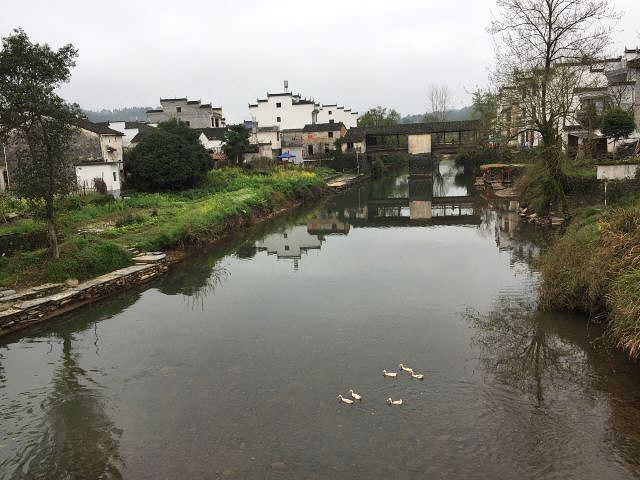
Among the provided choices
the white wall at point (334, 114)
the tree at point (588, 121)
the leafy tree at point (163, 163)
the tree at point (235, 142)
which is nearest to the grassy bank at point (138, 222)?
the leafy tree at point (163, 163)

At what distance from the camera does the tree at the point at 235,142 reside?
144ft

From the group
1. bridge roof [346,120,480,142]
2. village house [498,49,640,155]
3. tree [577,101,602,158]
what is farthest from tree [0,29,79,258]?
bridge roof [346,120,480,142]

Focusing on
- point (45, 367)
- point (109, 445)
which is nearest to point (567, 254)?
point (109, 445)

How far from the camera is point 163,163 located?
30438mm

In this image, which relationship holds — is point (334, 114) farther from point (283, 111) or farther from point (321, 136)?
point (321, 136)

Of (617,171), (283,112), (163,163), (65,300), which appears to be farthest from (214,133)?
(65,300)

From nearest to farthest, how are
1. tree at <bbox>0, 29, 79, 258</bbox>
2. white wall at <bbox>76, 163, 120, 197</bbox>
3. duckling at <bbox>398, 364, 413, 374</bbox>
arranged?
duckling at <bbox>398, 364, 413, 374</bbox>
tree at <bbox>0, 29, 79, 258</bbox>
white wall at <bbox>76, 163, 120, 197</bbox>

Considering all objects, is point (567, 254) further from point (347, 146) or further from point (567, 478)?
point (347, 146)

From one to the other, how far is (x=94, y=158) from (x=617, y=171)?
2683cm

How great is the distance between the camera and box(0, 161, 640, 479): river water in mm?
7074

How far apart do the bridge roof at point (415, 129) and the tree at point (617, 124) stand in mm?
26788

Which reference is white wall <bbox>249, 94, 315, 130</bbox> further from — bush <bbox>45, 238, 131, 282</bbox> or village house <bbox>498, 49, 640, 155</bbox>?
bush <bbox>45, 238, 131, 282</bbox>

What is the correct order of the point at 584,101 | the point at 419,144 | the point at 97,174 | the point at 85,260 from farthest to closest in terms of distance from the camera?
the point at 419,144 < the point at 97,174 < the point at 584,101 < the point at 85,260

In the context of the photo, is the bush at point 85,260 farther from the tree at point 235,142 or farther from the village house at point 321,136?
the village house at point 321,136
